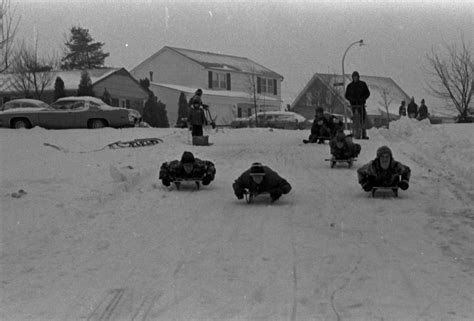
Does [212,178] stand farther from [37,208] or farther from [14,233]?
[14,233]

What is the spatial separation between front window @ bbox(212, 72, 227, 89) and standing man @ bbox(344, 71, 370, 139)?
35292mm

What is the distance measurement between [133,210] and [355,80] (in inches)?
486

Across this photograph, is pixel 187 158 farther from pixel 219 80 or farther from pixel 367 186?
pixel 219 80

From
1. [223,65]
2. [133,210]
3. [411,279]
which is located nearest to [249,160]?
[133,210]

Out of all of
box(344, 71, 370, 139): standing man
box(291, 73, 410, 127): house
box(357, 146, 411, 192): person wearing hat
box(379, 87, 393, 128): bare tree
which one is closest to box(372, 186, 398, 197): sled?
box(357, 146, 411, 192): person wearing hat

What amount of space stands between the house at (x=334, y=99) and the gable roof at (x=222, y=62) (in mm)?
3209

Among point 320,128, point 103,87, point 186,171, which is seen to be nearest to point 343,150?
point 186,171

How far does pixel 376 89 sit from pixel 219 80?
718 inches

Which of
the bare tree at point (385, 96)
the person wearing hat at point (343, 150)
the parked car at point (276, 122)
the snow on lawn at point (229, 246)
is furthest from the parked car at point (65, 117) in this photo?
the bare tree at point (385, 96)

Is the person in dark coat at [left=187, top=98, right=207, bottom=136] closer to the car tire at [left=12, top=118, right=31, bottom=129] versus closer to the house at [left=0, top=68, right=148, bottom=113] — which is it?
the car tire at [left=12, top=118, right=31, bottom=129]

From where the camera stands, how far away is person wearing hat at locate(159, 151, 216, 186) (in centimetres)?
1130

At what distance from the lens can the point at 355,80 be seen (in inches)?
803

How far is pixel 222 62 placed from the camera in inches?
2272

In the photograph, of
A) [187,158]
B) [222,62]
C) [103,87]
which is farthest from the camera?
[222,62]
